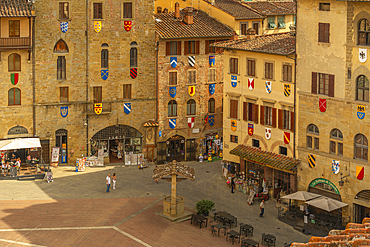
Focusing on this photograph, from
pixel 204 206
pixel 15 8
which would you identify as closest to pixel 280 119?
pixel 204 206

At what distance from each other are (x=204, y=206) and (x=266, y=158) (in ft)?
26.3

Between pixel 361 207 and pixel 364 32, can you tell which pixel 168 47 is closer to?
pixel 364 32

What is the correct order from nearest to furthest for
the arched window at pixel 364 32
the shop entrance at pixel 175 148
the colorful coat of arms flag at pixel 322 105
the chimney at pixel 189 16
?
the arched window at pixel 364 32 < the colorful coat of arms flag at pixel 322 105 < the shop entrance at pixel 175 148 < the chimney at pixel 189 16

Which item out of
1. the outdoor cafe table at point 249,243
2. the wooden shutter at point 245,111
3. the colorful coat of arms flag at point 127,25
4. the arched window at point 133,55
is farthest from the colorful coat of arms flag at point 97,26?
the outdoor cafe table at point 249,243

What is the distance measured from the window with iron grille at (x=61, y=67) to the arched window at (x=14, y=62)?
385cm

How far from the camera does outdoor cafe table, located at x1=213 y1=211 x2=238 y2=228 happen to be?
47312mm

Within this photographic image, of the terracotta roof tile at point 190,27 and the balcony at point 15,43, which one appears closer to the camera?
the balcony at point 15,43

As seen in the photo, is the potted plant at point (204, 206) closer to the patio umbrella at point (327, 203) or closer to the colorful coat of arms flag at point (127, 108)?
the patio umbrella at point (327, 203)

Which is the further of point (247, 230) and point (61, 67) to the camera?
point (61, 67)

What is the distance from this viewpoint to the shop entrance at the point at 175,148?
65.9m

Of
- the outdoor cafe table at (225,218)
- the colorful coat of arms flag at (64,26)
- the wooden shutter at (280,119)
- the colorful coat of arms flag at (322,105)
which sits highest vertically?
the colorful coat of arms flag at (64,26)

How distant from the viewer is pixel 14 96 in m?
60.5

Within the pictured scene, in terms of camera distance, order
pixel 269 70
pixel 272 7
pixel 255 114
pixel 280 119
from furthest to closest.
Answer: pixel 272 7 < pixel 255 114 < pixel 269 70 < pixel 280 119

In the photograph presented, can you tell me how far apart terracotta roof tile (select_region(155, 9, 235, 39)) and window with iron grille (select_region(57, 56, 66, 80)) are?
33.1 ft
